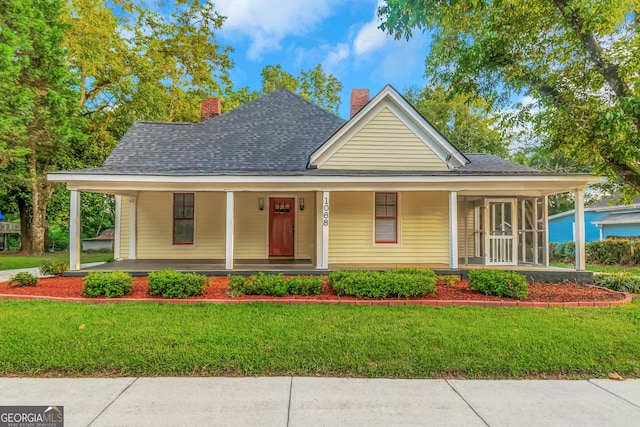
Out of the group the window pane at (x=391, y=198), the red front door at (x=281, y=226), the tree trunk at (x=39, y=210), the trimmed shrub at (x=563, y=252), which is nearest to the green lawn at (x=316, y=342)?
the window pane at (x=391, y=198)

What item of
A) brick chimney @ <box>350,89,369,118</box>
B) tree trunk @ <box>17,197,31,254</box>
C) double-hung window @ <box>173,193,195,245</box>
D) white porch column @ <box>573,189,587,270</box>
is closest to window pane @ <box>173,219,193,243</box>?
double-hung window @ <box>173,193,195,245</box>

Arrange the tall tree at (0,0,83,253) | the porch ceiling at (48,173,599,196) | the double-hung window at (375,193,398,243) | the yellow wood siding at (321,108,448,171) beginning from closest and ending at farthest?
1. the porch ceiling at (48,173,599,196)
2. the yellow wood siding at (321,108,448,171)
3. the double-hung window at (375,193,398,243)
4. the tall tree at (0,0,83,253)

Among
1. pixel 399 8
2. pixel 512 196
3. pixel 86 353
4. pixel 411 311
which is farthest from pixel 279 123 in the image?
pixel 86 353

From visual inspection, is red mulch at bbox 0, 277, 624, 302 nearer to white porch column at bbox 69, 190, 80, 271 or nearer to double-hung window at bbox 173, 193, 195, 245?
white porch column at bbox 69, 190, 80, 271

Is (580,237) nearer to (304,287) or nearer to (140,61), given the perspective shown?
(304,287)

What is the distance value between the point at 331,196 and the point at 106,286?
21.7ft

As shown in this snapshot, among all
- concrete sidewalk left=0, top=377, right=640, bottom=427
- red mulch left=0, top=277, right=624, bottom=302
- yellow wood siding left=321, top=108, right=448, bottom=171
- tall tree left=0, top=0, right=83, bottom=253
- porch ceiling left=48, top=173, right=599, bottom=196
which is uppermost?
tall tree left=0, top=0, right=83, bottom=253

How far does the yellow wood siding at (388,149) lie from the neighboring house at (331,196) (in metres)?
0.03

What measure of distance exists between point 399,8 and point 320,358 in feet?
20.2

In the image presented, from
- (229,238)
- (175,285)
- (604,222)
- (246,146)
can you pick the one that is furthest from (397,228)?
(604,222)

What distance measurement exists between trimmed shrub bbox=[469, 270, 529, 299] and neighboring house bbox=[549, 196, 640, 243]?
11709mm

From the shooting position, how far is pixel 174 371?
4125 millimetres

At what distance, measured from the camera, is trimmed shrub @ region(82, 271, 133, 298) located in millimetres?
6832

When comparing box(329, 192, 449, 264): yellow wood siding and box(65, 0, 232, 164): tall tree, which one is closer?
box(329, 192, 449, 264): yellow wood siding
